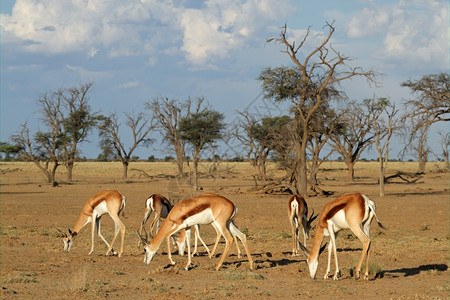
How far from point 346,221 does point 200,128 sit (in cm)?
3662

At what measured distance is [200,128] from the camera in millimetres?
46156

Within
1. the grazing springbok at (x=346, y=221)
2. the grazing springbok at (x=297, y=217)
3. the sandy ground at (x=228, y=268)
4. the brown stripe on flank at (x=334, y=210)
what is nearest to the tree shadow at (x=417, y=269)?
the sandy ground at (x=228, y=268)

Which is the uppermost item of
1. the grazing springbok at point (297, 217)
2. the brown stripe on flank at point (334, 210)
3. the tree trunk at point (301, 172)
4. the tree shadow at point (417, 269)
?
the tree trunk at point (301, 172)

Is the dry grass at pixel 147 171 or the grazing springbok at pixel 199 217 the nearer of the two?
the grazing springbok at pixel 199 217

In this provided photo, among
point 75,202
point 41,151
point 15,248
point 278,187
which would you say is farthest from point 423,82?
point 41,151

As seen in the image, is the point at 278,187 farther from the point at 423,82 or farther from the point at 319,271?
the point at 319,271

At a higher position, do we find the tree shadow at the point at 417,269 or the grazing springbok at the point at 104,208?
the grazing springbok at the point at 104,208

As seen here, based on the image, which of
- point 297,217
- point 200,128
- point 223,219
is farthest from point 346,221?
point 200,128

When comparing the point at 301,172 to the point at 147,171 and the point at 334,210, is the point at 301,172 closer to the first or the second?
the point at 334,210

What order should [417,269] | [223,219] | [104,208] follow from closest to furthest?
[223,219] < [417,269] < [104,208]

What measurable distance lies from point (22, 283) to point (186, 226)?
10.1 feet

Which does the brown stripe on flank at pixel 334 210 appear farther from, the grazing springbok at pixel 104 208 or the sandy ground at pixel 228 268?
the grazing springbok at pixel 104 208

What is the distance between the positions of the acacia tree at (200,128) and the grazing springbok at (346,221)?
35082 millimetres

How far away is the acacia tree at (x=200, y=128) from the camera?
45.9m
